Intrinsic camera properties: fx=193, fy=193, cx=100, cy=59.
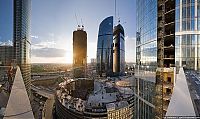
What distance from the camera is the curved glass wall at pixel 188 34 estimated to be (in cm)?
710

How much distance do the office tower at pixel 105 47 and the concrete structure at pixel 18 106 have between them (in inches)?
1822

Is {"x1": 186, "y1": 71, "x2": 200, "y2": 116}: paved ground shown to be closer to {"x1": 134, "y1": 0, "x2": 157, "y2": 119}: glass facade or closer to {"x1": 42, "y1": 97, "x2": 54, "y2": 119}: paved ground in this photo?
{"x1": 134, "y1": 0, "x2": 157, "y2": 119}: glass facade

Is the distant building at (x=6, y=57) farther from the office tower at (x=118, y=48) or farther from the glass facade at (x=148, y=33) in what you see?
the office tower at (x=118, y=48)

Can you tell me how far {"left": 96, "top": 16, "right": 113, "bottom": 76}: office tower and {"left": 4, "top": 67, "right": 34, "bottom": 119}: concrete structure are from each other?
46289 mm

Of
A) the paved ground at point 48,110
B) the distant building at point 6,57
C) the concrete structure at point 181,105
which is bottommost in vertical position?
the paved ground at point 48,110

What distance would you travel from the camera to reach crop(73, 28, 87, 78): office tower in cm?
5062

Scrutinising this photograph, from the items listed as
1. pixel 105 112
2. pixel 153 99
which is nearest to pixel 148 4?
pixel 153 99

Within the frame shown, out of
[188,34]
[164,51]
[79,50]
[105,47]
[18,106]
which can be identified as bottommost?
[18,106]

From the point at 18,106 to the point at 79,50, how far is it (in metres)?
49.0

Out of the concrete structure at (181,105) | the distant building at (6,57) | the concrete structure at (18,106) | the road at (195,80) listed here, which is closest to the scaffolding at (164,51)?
the road at (195,80)

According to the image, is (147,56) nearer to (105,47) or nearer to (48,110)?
(48,110)

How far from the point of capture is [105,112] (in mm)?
17156

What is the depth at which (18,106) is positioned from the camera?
273cm

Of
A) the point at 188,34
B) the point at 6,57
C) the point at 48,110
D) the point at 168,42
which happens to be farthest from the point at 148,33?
the point at 48,110
